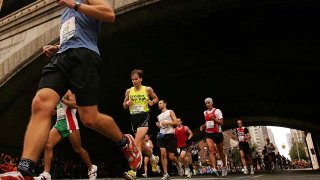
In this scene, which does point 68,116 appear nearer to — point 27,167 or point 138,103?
point 138,103

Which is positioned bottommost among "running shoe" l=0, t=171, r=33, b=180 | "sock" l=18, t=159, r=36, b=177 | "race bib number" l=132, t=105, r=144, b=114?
"running shoe" l=0, t=171, r=33, b=180

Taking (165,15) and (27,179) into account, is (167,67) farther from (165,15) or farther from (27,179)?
(27,179)

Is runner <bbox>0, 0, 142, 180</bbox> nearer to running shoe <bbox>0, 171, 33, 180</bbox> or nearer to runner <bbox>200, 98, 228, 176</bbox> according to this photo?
running shoe <bbox>0, 171, 33, 180</bbox>

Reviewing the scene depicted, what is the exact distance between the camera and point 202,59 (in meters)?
20.7

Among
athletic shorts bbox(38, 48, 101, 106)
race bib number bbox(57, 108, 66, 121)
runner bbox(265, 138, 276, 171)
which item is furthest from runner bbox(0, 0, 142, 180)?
runner bbox(265, 138, 276, 171)

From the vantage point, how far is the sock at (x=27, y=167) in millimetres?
2955

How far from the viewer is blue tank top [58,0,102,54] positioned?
376 centimetres

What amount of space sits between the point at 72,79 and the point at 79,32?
619 mm

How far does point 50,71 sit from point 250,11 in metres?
13.2

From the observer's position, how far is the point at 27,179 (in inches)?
116

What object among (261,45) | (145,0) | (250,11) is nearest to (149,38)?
(145,0)

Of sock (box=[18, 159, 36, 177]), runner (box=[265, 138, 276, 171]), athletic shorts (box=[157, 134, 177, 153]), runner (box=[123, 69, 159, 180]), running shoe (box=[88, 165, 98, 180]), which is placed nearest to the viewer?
sock (box=[18, 159, 36, 177])

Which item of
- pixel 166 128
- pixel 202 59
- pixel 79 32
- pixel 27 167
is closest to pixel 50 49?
pixel 79 32

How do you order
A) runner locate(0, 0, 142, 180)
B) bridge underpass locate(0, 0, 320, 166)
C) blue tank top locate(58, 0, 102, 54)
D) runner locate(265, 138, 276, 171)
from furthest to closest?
runner locate(265, 138, 276, 171) → bridge underpass locate(0, 0, 320, 166) → blue tank top locate(58, 0, 102, 54) → runner locate(0, 0, 142, 180)
